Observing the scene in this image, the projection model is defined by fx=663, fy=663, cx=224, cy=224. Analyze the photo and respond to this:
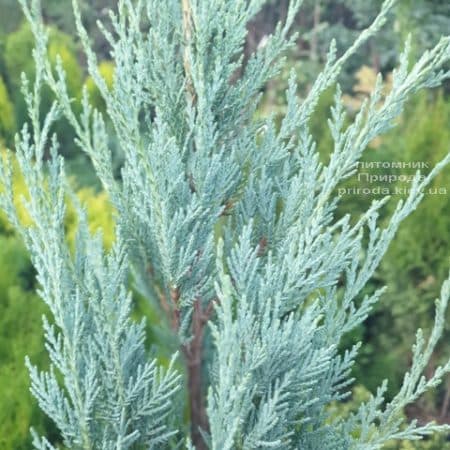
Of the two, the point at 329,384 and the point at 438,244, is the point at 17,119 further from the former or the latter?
the point at 329,384

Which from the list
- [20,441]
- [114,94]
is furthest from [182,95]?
[20,441]

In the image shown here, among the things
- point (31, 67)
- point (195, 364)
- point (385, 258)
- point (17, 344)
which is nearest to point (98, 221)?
point (17, 344)

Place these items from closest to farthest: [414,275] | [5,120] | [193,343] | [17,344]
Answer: [193,343], [17,344], [414,275], [5,120]

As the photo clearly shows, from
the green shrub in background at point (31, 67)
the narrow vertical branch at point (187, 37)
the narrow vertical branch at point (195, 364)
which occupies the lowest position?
the narrow vertical branch at point (195, 364)

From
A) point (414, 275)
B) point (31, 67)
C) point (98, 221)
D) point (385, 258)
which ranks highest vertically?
point (31, 67)

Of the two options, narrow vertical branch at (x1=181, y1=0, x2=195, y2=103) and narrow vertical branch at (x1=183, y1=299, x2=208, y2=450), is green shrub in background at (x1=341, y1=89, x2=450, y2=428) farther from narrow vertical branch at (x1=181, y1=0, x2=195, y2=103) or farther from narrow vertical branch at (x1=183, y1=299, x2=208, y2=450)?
narrow vertical branch at (x1=181, y1=0, x2=195, y2=103)

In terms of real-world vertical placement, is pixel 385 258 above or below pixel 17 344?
above

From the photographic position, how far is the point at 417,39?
22.1 feet

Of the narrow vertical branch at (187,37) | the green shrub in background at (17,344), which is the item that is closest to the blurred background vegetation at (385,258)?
the green shrub in background at (17,344)

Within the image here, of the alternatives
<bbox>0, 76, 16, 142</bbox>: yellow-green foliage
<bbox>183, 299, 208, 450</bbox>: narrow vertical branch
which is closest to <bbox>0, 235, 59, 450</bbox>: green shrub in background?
<bbox>183, 299, 208, 450</bbox>: narrow vertical branch

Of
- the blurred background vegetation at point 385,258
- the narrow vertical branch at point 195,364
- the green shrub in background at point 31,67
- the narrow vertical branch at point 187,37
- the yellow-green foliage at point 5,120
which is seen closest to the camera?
the narrow vertical branch at point 187,37

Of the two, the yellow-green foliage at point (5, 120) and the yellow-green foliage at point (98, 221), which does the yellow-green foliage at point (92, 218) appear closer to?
the yellow-green foliage at point (98, 221)

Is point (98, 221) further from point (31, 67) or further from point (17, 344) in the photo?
point (31, 67)

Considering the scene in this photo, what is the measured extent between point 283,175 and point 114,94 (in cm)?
63
